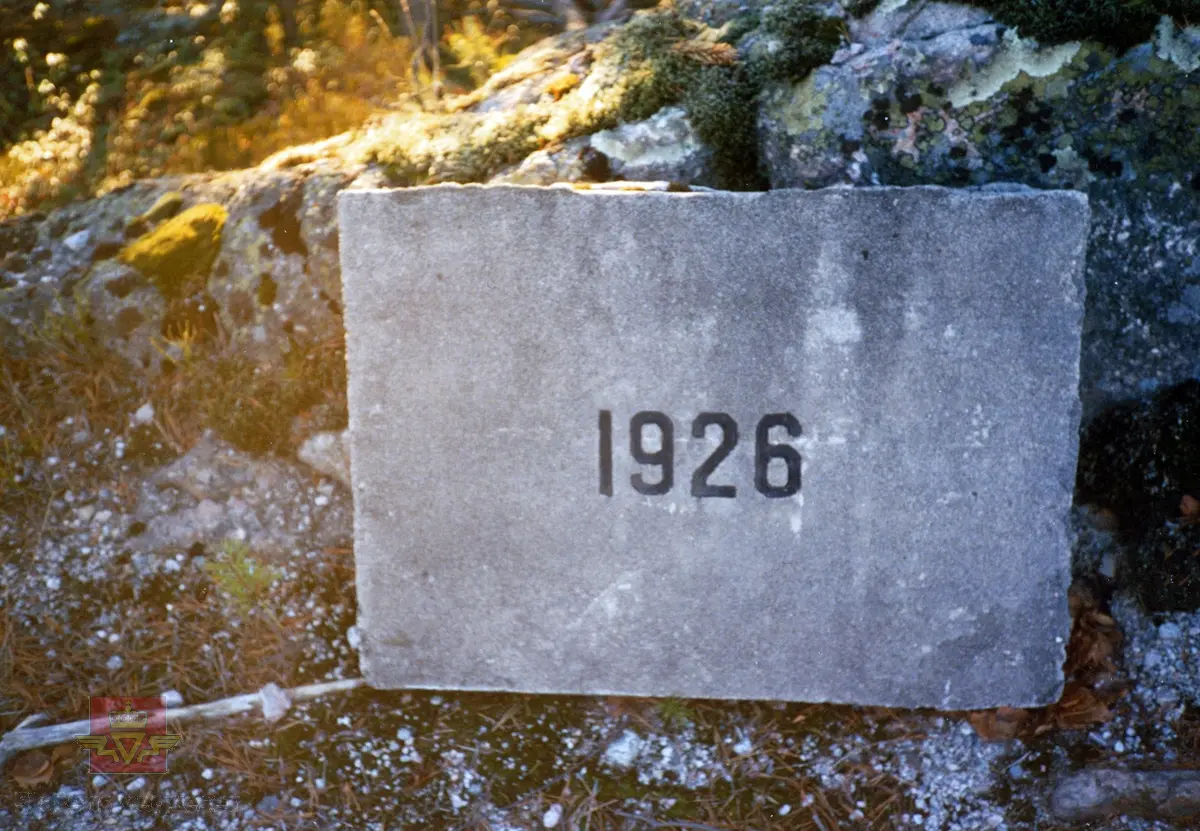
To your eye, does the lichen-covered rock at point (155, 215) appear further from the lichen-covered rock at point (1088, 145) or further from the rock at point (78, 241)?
the lichen-covered rock at point (1088, 145)

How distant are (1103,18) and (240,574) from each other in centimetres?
292

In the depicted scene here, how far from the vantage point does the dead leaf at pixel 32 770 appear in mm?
2320

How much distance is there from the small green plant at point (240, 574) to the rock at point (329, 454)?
0.33 meters

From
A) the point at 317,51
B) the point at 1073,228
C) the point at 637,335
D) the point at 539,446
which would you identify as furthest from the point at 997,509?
the point at 317,51

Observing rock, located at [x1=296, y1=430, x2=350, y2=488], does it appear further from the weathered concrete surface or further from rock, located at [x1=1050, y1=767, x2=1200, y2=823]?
rock, located at [x1=1050, y1=767, x2=1200, y2=823]

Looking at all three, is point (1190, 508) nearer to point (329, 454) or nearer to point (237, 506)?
point (329, 454)

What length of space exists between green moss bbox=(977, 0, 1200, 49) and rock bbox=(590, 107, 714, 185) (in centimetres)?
97

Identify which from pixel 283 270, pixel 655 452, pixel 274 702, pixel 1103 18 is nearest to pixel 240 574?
pixel 274 702

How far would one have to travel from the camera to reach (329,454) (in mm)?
2838

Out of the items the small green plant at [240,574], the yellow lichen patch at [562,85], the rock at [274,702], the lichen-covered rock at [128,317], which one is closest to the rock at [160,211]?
the lichen-covered rock at [128,317]

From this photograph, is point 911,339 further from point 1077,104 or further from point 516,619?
point 516,619

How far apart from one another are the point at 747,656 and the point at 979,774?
0.68 metres

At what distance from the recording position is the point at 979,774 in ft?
7.80

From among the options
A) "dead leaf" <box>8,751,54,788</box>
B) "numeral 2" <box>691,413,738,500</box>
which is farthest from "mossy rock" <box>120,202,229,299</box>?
"numeral 2" <box>691,413,738,500</box>
